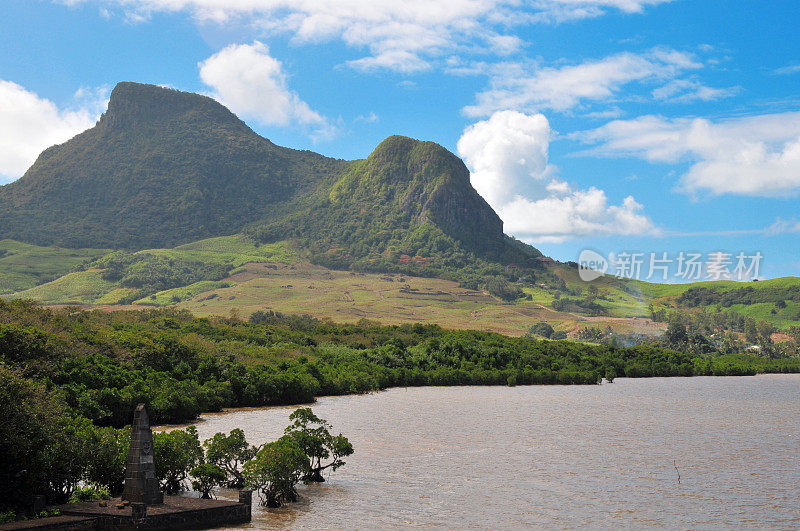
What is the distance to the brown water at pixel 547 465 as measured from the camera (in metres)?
28.4

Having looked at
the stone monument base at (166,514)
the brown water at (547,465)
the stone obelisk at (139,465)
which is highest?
the stone obelisk at (139,465)

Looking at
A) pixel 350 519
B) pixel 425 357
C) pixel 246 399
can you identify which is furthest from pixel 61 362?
pixel 425 357

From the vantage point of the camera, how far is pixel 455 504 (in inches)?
1183

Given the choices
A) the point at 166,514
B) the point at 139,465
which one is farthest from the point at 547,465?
the point at 139,465

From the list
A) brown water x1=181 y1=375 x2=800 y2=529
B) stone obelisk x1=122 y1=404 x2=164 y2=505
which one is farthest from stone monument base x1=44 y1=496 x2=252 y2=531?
brown water x1=181 y1=375 x2=800 y2=529

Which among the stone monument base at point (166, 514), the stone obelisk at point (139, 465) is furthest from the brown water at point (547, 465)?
the stone obelisk at point (139, 465)

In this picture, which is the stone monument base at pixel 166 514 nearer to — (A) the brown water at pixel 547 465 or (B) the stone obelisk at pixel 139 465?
(B) the stone obelisk at pixel 139 465

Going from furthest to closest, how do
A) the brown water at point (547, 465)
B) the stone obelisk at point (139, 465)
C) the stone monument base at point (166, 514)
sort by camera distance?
1. the brown water at point (547, 465)
2. the stone obelisk at point (139, 465)
3. the stone monument base at point (166, 514)

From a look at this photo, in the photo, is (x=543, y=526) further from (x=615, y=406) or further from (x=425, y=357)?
(x=425, y=357)

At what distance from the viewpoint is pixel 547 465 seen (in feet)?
134

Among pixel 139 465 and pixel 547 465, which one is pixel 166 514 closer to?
pixel 139 465

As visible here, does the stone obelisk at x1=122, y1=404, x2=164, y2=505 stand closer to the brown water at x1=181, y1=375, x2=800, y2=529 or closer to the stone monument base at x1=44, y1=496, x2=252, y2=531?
the stone monument base at x1=44, y1=496, x2=252, y2=531

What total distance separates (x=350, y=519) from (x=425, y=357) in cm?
8905

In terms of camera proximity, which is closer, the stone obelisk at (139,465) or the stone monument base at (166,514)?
the stone monument base at (166,514)
